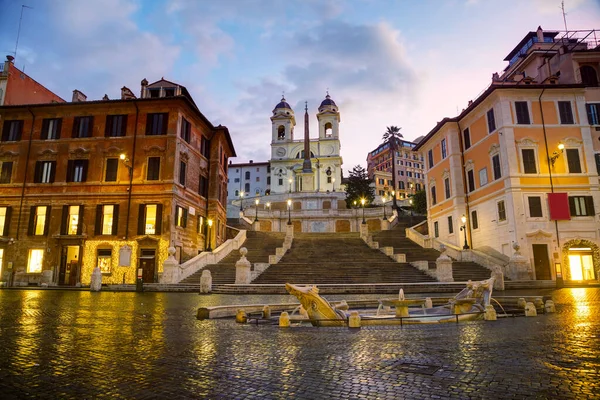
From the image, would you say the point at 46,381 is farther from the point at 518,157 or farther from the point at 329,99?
the point at 329,99

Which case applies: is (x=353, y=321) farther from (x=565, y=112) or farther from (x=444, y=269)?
(x=565, y=112)

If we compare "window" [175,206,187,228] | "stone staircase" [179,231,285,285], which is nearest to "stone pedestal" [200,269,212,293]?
"stone staircase" [179,231,285,285]

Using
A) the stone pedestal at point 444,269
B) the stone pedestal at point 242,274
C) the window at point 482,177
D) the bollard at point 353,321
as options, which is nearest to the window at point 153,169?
the stone pedestal at point 242,274

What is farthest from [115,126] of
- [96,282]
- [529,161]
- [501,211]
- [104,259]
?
[529,161]

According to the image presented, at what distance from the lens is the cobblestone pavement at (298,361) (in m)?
4.18

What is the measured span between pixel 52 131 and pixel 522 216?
36826 millimetres

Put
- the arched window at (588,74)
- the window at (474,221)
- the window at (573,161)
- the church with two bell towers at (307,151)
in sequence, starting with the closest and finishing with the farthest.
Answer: the window at (573,161) < the arched window at (588,74) < the window at (474,221) < the church with two bell towers at (307,151)

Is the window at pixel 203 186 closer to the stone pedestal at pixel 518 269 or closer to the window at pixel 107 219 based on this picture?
the window at pixel 107 219

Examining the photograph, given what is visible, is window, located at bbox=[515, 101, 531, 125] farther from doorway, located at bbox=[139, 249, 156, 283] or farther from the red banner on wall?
doorway, located at bbox=[139, 249, 156, 283]

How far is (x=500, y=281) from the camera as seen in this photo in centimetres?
2094

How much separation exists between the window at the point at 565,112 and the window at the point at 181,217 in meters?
29.7

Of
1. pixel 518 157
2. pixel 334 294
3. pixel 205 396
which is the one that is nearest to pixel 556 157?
pixel 518 157

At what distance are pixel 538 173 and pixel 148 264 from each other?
29020 millimetres

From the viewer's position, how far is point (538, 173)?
91.9 feet
